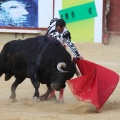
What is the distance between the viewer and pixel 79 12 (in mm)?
15461

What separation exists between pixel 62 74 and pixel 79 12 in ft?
25.2

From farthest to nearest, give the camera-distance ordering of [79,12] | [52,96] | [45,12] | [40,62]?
[45,12]
[79,12]
[52,96]
[40,62]

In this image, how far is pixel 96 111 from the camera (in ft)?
24.9

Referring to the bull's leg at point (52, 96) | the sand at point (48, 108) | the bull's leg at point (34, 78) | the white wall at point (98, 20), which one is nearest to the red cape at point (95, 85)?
the sand at point (48, 108)

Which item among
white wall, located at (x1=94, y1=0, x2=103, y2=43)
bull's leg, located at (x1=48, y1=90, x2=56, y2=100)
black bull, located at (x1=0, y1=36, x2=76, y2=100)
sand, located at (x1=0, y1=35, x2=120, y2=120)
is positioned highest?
white wall, located at (x1=94, y1=0, x2=103, y2=43)

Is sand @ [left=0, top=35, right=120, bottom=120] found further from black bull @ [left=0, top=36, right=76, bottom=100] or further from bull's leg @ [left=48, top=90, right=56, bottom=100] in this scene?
black bull @ [left=0, top=36, right=76, bottom=100]

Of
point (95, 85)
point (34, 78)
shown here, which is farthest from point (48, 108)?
point (95, 85)

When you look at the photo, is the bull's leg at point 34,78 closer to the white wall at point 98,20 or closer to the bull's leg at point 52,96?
the bull's leg at point 52,96

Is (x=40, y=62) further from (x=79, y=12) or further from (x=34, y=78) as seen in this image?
(x=79, y=12)

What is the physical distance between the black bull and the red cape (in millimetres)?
203

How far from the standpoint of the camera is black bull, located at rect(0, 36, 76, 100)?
796cm

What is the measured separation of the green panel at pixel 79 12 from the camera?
50.2 ft

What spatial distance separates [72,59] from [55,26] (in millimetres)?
559

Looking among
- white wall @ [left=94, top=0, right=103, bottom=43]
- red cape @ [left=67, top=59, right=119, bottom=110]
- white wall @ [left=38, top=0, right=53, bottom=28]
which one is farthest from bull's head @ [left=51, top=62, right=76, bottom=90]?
white wall @ [left=38, top=0, right=53, bottom=28]
